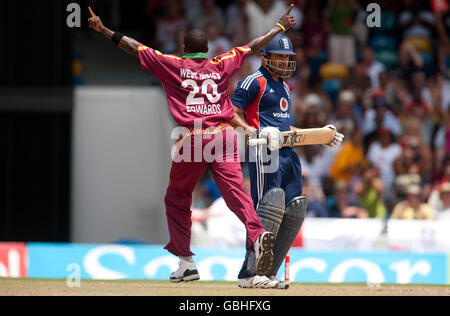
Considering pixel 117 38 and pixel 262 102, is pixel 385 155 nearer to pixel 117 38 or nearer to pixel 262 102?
pixel 262 102

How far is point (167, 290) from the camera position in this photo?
723cm

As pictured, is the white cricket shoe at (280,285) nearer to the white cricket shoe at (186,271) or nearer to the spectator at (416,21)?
the white cricket shoe at (186,271)

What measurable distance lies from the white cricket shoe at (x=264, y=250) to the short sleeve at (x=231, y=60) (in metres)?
1.36

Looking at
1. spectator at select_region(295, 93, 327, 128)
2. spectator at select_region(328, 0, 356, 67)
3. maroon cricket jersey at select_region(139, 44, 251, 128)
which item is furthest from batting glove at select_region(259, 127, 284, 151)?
spectator at select_region(328, 0, 356, 67)

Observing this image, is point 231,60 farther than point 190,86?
Yes

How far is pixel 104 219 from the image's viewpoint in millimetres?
11836

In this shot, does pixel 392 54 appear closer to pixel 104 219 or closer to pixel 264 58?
pixel 104 219

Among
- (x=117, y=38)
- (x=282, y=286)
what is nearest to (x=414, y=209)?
(x=282, y=286)

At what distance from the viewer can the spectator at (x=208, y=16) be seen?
14.1 meters

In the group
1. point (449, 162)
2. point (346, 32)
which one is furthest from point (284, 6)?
point (449, 162)

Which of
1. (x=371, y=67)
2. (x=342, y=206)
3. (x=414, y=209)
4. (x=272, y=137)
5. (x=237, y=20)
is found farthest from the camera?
(x=237, y=20)

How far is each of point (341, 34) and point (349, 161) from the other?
8.31 feet

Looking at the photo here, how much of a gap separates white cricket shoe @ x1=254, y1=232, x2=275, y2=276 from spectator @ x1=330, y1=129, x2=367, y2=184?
588 centimetres

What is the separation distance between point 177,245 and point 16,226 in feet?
14.6
